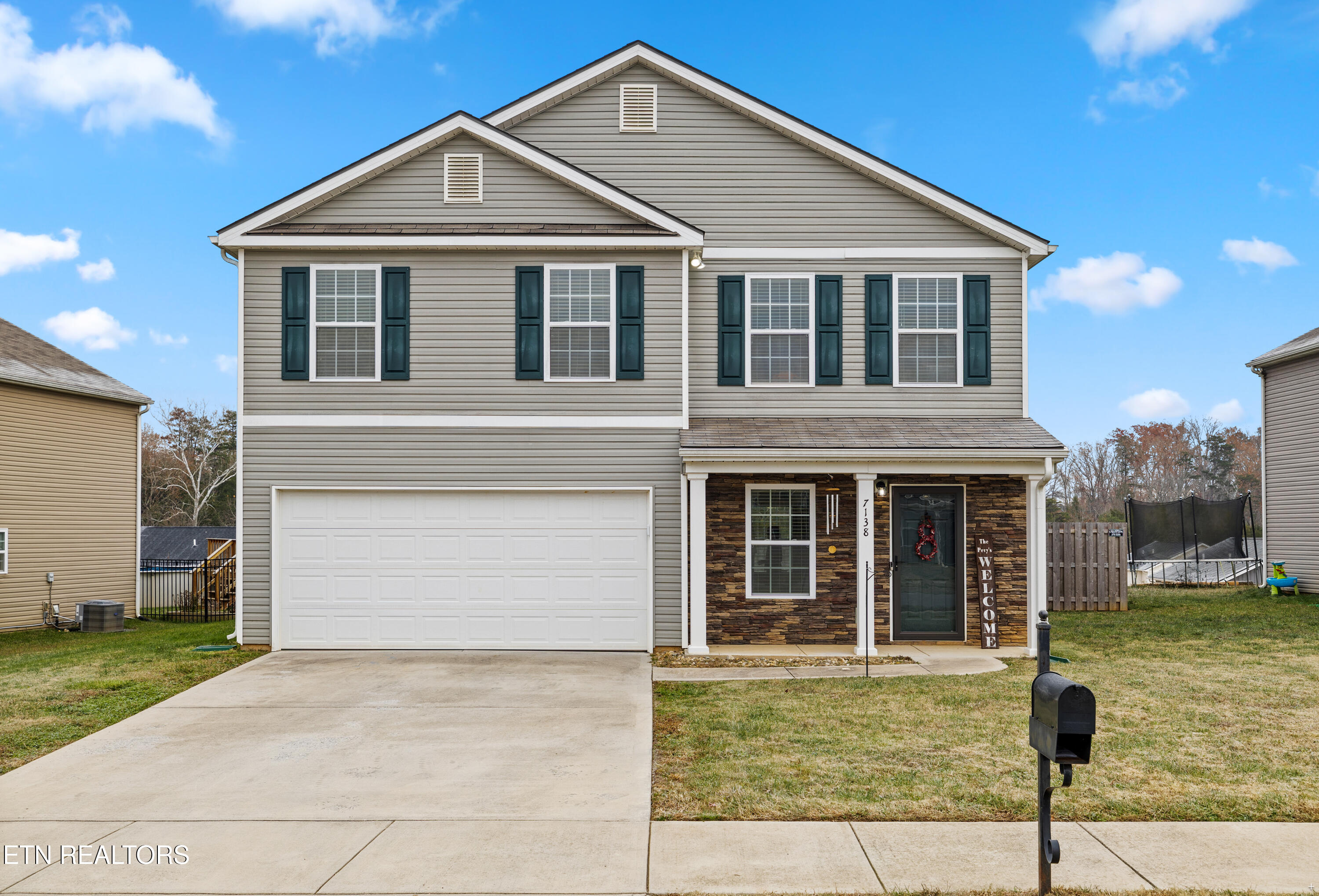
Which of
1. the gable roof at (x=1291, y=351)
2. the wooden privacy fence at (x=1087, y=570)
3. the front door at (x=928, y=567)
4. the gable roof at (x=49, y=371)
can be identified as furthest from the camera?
the gable roof at (x=1291, y=351)

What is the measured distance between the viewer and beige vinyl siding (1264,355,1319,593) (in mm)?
18094

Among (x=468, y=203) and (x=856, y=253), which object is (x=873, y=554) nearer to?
(x=856, y=253)

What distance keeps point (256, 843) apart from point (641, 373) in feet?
26.1

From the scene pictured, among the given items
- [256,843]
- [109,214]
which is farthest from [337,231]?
[109,214]

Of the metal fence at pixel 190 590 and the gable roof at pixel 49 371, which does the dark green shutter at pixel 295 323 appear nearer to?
the gable roof at pixel 49 371

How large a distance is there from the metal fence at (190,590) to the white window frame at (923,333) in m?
14.4

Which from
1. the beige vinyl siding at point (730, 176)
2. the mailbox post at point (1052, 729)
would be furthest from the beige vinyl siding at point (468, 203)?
the mailbox post at point (1052, 729)

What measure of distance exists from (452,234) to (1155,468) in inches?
1756

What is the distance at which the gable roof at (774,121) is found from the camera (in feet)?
42.1

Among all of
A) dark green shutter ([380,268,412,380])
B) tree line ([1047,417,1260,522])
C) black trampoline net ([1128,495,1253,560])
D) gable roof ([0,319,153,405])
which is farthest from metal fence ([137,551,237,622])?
tree line ([1047,417,1260,522])

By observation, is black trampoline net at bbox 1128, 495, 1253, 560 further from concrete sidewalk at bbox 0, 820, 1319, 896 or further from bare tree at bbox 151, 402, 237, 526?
bare tree at bbox 151, 402, 237, 526

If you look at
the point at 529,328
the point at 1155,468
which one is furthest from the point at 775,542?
the point at 1155,468

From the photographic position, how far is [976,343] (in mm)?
12883

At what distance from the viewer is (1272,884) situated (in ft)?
14.8
